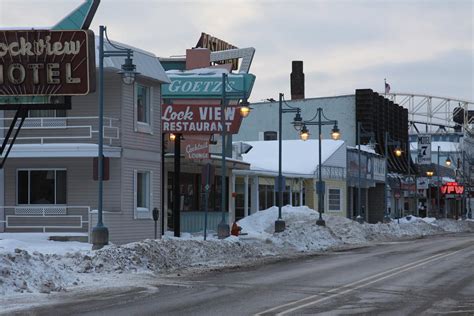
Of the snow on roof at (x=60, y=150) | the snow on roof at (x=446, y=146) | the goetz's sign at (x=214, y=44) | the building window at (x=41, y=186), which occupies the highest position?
the goetz's sign at (x=214, y=44)

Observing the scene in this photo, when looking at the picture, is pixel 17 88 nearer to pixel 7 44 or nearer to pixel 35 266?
pixel 7 44

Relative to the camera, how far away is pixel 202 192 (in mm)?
40844

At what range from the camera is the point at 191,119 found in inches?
1296

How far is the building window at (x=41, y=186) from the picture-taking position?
30734mm

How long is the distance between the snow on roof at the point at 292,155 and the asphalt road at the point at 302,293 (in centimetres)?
2779

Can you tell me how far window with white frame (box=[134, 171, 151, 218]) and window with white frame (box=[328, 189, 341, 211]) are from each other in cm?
2727

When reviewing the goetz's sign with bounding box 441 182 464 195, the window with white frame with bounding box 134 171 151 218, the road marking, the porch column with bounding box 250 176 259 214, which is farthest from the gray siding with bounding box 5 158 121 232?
the goetz's sign with bounding box 441 182 464 195

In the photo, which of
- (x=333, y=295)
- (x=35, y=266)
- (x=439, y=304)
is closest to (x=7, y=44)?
(x=35, y=266)

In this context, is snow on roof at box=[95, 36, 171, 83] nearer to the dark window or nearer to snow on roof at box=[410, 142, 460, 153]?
the dark window

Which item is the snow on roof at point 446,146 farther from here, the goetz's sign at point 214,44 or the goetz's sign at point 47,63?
the goetz's sign at point 47,63

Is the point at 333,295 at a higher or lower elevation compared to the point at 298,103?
lower

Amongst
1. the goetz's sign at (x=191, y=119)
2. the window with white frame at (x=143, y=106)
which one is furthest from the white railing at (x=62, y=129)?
the goetz's sign at (x=191, y=119)

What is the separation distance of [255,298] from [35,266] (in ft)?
17.8

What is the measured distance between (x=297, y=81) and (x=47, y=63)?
2366 inches
